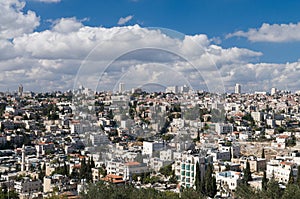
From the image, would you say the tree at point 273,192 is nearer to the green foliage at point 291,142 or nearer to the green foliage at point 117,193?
the green foliage at point 117,193

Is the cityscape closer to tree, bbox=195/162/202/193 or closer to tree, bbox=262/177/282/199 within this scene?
tree, bbox=195/162/202/193

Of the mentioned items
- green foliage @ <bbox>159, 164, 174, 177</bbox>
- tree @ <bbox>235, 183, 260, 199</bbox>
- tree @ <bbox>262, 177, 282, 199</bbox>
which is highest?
tree @ <bbox>262, 177, 282, 199</bbox>

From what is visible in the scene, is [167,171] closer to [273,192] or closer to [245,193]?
[245,193]

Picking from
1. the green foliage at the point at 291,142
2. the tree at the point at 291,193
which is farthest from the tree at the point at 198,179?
the green foliage at the point at 291,142

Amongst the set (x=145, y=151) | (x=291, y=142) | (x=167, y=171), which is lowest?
(x=167, y=171)

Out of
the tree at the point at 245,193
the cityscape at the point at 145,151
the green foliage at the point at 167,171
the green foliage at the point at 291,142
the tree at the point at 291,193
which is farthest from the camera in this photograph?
the green foliage at the point at 291,142

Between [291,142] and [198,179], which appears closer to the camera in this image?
[198,179]

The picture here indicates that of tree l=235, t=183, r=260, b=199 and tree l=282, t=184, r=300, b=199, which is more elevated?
tree l=282, t=184, r=300, b=199

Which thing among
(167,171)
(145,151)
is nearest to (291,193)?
(145,151)

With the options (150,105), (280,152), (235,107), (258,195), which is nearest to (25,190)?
(150,105)

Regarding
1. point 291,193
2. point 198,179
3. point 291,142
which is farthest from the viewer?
point 291,142

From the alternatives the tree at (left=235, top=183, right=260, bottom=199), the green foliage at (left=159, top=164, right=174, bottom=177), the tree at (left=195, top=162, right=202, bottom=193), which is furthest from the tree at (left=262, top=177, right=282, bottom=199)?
the green foliage at (left=159, top=164, right=174, bottom=177)

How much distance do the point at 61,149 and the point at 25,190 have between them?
457 cm

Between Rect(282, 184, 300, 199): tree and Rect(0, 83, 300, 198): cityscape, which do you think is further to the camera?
Rect(0, 83, 300, 198): cityscape
